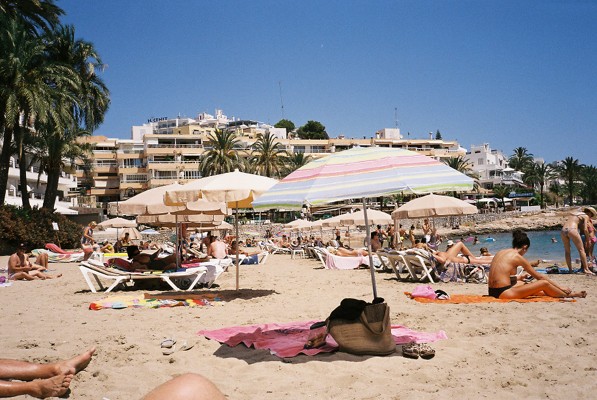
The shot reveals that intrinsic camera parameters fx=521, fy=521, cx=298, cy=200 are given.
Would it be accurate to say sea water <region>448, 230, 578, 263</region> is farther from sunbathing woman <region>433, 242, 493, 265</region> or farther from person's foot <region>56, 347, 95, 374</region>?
person's foot <region>56, 347, 95, 374</region>

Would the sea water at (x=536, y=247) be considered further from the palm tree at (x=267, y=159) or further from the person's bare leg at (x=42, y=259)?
the palm tree at (x=267, y=159)

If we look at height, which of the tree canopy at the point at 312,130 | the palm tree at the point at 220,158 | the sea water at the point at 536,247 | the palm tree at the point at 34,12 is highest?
the tree canopy at the point at 312,130

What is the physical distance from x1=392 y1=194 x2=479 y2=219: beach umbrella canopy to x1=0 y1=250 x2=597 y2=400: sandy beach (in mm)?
5714

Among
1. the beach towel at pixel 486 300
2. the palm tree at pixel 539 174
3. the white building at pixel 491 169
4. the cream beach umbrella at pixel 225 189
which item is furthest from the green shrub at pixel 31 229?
the palm tree at pixel 539 174

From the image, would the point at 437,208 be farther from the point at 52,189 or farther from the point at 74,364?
the point at 52,189

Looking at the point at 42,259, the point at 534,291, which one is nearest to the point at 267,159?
the point at 42,259

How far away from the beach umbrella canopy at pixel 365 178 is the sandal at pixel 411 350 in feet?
1.90

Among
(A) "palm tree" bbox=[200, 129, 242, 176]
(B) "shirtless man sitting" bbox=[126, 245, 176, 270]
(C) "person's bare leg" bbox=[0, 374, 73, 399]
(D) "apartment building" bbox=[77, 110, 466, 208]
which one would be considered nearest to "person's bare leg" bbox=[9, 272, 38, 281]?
(B) "shirtless man sitting" bbox=[126, 245, 176, 270]

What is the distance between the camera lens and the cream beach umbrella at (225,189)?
802 cm

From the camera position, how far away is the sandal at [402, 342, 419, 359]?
490cm

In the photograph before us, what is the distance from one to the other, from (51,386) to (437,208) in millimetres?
12022

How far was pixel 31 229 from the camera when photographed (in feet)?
86.6

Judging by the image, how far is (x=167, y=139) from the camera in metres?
77.3

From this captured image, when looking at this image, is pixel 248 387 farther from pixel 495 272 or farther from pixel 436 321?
pixel 495 272
